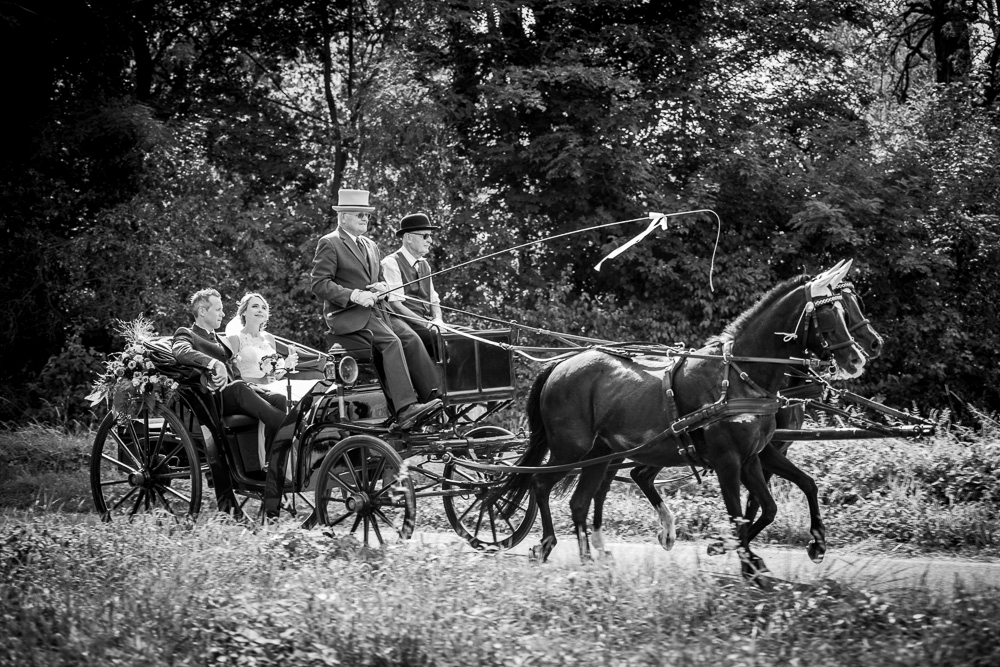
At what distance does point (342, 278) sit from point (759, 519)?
10.7 feet

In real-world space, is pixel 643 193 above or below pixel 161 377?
above

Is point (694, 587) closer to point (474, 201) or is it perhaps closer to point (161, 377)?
point (161, 377)

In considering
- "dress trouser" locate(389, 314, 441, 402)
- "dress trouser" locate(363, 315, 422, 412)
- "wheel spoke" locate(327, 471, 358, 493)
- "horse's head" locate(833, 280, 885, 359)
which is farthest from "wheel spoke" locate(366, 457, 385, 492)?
"horse's head" locate(833, 280, 885, 359)

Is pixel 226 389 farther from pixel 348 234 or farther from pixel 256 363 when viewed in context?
pixel 348 234

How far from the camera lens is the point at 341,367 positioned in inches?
289

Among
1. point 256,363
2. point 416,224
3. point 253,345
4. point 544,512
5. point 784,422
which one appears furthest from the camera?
point 253,345

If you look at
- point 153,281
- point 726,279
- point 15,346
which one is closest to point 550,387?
point 726,279

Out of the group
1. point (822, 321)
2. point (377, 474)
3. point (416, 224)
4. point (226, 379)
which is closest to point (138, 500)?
point (226, 379)

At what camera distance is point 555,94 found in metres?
16.0

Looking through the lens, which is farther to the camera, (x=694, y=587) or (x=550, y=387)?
(x=550, y=387)

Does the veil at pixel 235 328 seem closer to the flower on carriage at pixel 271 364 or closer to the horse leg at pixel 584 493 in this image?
the flower on carriage at pixel 271 364

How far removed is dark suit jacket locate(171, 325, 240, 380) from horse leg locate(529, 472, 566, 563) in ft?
8.36

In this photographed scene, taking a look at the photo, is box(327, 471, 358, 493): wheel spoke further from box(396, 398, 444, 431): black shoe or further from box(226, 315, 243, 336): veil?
box(226, 315, 243, 336): veil

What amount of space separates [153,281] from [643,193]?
717 cm
